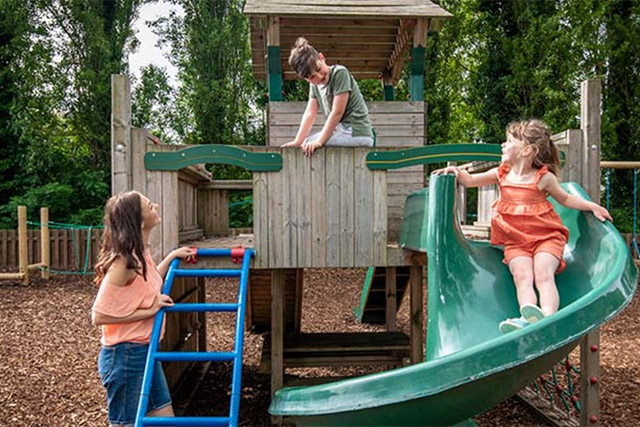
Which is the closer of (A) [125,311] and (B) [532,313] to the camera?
(B) [532,313]

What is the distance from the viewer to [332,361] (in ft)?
17.3

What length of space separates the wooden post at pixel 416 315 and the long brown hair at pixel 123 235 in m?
2.71

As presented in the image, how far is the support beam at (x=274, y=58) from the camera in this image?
235 inches

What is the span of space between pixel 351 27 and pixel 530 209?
4229 millimetres

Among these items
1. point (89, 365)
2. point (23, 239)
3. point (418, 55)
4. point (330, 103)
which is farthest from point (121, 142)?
point (23, 239)

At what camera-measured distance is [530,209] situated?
3113 millimetres

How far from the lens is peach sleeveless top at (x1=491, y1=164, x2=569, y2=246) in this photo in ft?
9.97

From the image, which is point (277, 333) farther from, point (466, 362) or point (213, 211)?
point (466, 362)

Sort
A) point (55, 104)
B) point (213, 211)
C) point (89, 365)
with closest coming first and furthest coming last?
point (89, 365) → point (213, 211) → point (55, 104)

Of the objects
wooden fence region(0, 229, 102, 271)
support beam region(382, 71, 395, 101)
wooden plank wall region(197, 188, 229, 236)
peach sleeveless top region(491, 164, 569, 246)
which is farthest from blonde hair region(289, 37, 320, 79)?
wooden fence region(0, 229, 102, 271)

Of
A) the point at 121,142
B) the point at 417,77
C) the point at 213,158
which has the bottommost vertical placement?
the point at 213,158

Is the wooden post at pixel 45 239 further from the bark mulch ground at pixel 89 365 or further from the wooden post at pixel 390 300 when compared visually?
the wooden post at pixel 390 300

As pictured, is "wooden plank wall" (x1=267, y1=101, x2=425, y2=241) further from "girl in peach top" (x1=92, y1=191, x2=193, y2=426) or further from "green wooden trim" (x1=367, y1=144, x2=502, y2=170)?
"girl in peach top" (x1=92, y1=191, x2=193, y2=426)

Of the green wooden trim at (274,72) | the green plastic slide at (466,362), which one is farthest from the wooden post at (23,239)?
the green plastic slide at (466,362)
